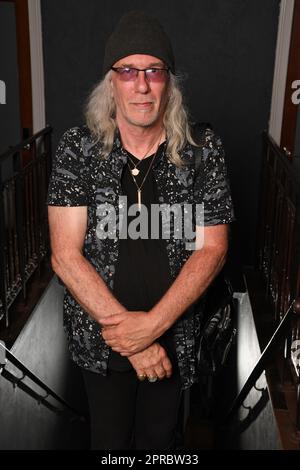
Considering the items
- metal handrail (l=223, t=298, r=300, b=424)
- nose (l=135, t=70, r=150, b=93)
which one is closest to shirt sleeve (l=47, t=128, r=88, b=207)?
nose (l=135, t=70, r=150, b=93)

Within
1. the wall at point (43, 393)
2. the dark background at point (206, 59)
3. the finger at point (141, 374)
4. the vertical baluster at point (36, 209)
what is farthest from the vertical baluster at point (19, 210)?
the finger at point (141, 374)

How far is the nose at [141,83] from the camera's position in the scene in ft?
5.49

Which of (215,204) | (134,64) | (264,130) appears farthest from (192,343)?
(264,130)

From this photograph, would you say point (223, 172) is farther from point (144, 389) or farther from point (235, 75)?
point (235, 75)

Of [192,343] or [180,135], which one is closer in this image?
[180,135]

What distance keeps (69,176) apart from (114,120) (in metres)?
0.26

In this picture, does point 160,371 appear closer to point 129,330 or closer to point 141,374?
point 141,374

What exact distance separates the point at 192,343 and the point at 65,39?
130 inches

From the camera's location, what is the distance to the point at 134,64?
1.67m

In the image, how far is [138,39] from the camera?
1.64m

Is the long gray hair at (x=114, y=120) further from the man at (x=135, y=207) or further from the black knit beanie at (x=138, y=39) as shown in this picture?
the black knit beanie at (x=138, y=39)

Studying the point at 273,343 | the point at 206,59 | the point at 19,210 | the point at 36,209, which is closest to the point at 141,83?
the point at 273,343

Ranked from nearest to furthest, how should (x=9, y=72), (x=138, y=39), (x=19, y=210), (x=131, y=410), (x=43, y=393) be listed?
(x=138, y=39), (x=131, y=410), (x=19, y=210), (x=43, y=393), (x=9, y=72)

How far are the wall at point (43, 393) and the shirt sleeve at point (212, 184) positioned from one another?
1710 mm
